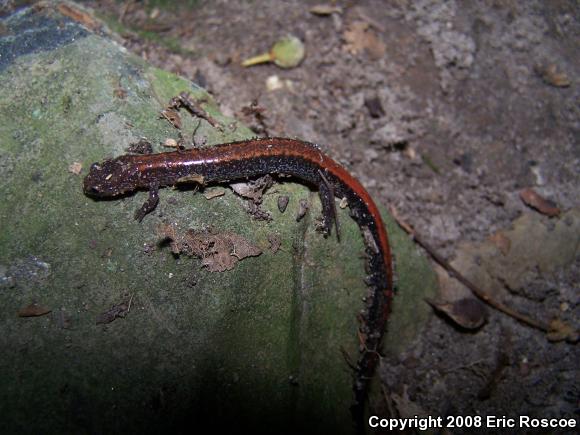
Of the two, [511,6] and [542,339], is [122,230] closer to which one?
[542,339]

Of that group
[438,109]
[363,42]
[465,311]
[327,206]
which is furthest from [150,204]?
[438,109]

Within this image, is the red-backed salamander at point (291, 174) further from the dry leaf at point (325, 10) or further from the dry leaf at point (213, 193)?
the dry leaf at point (325, 10)

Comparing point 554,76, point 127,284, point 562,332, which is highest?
point 554,76

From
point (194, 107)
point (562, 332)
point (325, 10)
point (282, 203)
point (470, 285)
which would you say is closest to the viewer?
point (282, 203)

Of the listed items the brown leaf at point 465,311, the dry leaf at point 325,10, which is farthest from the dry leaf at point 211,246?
the dry leaf at point 325,10

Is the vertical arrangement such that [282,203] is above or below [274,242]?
above

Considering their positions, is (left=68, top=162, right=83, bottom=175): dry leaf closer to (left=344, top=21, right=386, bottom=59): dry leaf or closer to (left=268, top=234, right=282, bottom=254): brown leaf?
(left=268, top=234, right=282, bottom=254): brown leaf

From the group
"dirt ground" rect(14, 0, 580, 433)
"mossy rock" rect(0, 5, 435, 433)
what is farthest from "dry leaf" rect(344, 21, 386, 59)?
"mossy rock" rect(0, 5, 435, 433)

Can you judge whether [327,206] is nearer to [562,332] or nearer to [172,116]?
[172,116]
